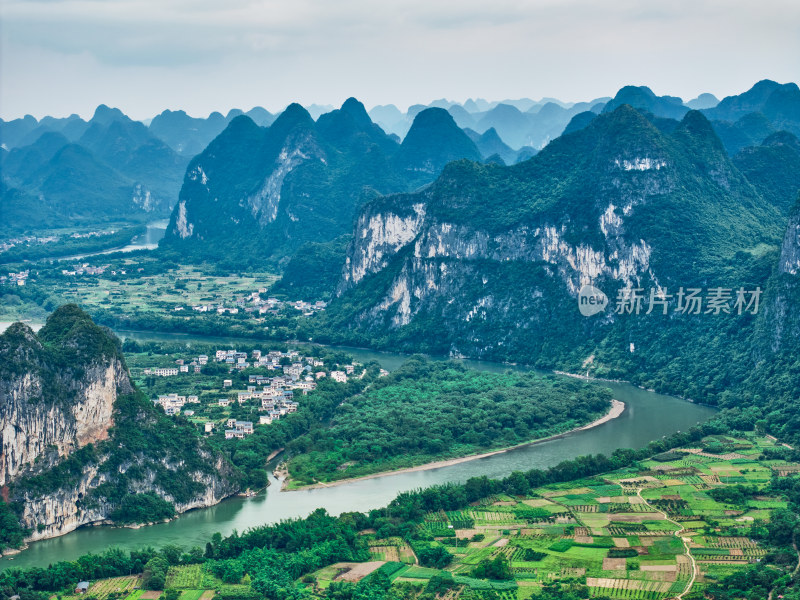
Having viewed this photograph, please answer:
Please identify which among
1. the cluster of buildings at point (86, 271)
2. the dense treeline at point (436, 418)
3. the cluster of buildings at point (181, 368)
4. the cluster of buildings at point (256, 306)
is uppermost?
the cluster of buildings at point (86, 271)

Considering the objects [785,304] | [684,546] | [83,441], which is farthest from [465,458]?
[785,304]

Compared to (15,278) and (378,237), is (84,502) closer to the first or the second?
(378,237)

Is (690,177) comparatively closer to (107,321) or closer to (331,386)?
(331,386)

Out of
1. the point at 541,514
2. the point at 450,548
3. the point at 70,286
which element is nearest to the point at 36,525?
the point at 450,548

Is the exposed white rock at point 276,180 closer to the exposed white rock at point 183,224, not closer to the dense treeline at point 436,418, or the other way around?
the exposed white rock at point 183,224

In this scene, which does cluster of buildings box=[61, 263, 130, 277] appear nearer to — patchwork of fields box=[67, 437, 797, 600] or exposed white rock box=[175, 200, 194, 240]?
exposed white rock box=[175, 200, 194, 240]

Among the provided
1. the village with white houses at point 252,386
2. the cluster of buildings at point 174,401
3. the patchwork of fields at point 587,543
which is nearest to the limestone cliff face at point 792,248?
the patchwork of fields at point 587,543

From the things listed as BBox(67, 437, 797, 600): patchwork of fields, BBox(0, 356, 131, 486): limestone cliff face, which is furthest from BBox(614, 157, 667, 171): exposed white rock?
BBox(0, 356, 131, 486): limestone cliff face
